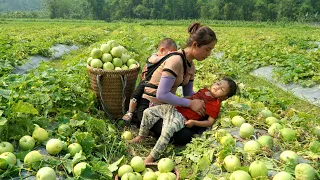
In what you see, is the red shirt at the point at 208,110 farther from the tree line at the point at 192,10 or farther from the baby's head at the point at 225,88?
Answer: the tree line at the point at 192,10

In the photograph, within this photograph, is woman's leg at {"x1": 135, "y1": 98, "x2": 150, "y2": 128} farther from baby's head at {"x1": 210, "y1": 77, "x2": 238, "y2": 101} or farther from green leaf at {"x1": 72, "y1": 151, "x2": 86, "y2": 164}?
green leaf at {"x1": 72, "y1": 151, "x2": 86, "y2": 164}

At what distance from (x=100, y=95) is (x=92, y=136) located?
4.19 feet

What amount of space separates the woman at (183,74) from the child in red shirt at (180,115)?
0.11 meters

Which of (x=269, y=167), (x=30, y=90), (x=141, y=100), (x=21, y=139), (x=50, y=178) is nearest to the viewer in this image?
(x=50, y=178)

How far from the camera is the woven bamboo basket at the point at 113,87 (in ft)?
15.1

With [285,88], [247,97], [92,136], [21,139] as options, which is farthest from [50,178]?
[285,88]

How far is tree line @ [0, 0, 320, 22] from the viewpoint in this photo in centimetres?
6297

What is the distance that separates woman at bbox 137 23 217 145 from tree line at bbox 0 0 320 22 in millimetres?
A: 58073

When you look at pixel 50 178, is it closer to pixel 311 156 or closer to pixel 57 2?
pixel 311 156

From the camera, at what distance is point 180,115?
3785 mm

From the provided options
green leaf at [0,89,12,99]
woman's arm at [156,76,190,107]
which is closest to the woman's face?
woman's arm at [156,76,190,107]

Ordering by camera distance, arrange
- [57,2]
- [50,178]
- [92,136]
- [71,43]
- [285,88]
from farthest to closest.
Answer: [57,2] → [71,43] → [285,88] → [92,136] → [50,178]

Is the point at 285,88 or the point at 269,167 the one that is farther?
the point at 285,88

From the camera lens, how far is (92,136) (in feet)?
11.6
